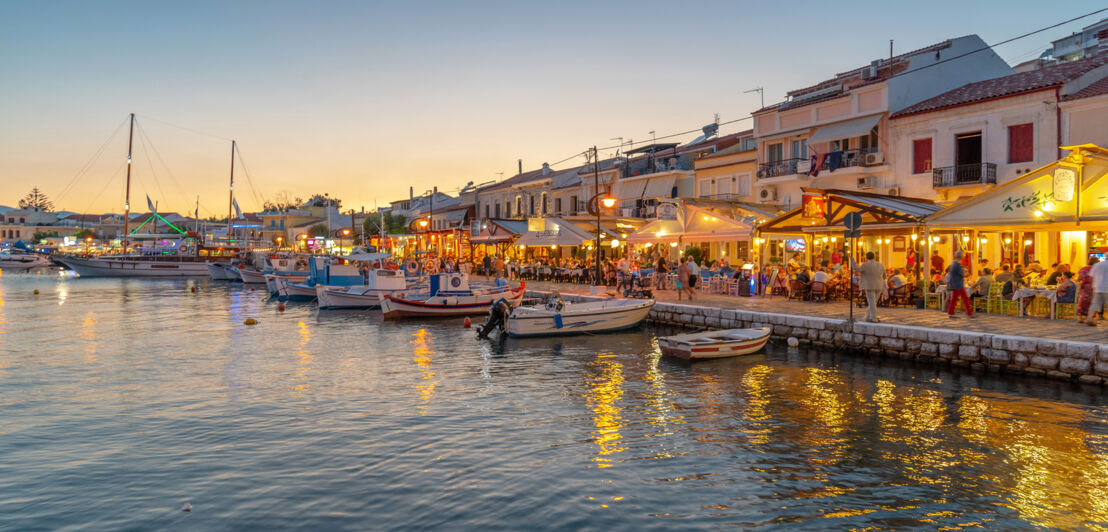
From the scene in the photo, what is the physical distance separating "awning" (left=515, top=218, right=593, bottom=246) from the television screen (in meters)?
8.55

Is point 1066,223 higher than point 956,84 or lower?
lower

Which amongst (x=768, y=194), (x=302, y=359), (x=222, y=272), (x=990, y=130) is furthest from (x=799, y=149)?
(x=222, y=272)

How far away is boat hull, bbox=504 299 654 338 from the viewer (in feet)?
65.7

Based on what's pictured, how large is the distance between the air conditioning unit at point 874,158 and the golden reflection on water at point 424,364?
18.6 meters

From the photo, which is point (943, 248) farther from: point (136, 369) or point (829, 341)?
point (136, 369)

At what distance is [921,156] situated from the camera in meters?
26.1

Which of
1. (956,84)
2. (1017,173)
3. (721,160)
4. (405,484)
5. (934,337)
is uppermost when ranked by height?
(956,84)

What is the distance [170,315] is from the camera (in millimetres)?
27562

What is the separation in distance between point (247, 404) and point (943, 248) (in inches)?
909

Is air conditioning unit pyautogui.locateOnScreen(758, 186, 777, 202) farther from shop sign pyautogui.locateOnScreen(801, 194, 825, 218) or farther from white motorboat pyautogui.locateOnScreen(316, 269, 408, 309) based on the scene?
white motorboat pyautogui.locateOnScreen(316, 269, 408, 309)

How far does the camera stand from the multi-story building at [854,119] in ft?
89.9

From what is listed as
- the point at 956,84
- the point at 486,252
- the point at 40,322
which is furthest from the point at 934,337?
the point at 486,252

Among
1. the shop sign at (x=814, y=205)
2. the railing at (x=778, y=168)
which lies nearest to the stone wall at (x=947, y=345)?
the shop sign at (x=814, y=205)

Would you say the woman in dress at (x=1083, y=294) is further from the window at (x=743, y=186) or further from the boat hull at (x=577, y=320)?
the window at (x=743, y=186)
